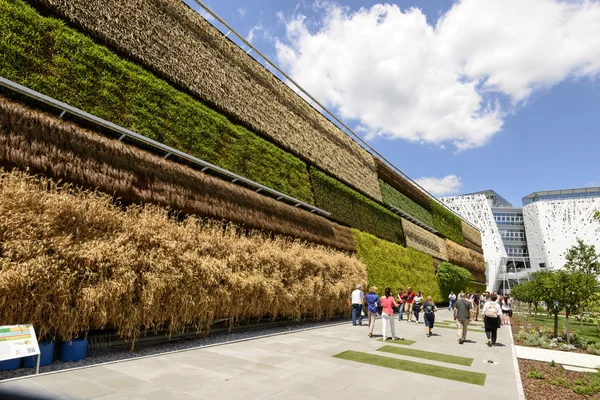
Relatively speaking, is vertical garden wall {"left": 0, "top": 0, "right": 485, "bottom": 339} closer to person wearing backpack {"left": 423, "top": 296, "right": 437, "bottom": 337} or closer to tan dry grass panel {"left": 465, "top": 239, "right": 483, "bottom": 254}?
person wearing backpack {"left": 423, "top": 296, "right": 437, "bottom": 337}

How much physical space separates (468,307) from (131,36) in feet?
47.2

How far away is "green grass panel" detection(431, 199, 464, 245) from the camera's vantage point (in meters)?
38.1

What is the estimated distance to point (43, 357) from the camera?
19.8 ft

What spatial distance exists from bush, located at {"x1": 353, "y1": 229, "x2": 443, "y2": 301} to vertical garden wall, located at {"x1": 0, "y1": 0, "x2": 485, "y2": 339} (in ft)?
7.28

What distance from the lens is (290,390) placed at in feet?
18.0

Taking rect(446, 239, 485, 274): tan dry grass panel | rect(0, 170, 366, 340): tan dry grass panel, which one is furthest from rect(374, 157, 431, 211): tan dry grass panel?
rect(0, 170, 366, 340): tan dry grass panel

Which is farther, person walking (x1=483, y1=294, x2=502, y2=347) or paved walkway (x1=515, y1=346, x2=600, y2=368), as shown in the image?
person walking (x1=483, y1=294, x2=502, y2=347)

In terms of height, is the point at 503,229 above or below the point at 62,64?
above

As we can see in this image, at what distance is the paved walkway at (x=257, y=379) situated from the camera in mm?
5016

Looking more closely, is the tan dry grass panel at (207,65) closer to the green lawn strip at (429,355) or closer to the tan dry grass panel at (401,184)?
the tan dry grass panel at (401,184)

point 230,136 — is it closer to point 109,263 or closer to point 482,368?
point 109,263

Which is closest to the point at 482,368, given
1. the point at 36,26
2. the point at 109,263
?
the point at 109,263

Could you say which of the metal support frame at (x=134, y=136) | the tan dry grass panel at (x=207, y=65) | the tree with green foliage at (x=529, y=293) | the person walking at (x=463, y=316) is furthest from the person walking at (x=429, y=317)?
the tan dry grass panel at (x=207, y=65)

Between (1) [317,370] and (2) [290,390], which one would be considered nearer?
(2) [290,390]
